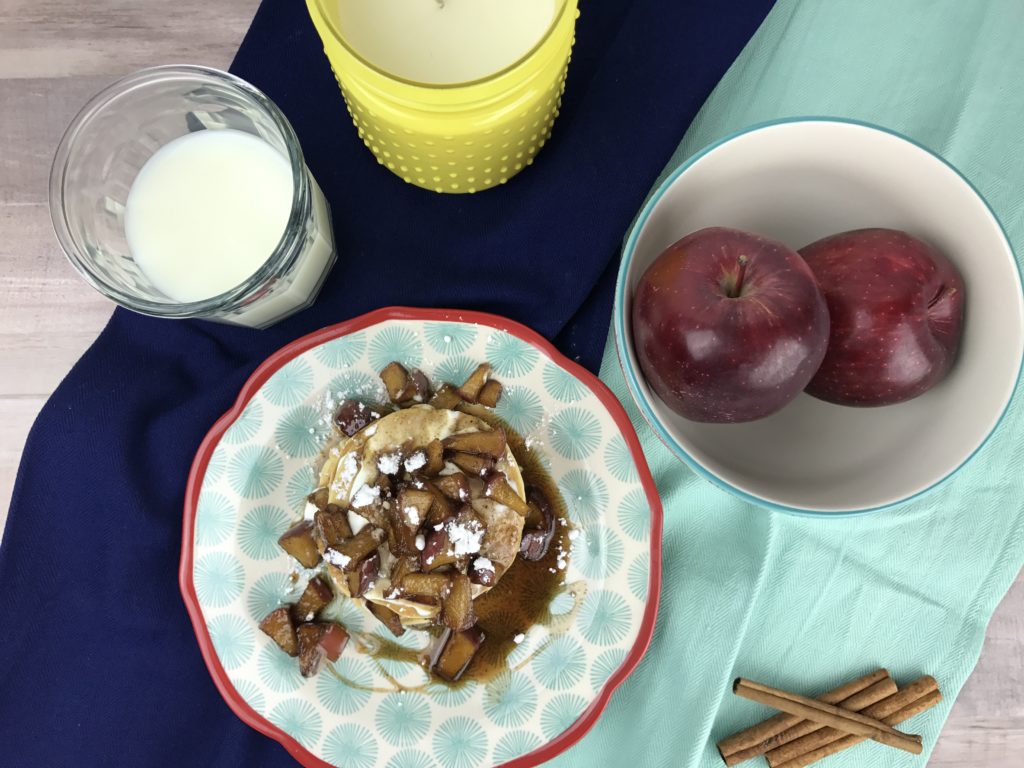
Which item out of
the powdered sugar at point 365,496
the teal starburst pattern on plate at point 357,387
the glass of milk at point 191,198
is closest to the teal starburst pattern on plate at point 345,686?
the powdered sugar at point 365,496

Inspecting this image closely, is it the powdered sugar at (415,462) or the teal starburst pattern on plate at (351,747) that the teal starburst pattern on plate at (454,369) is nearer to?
the powdered sugar at (415,462)

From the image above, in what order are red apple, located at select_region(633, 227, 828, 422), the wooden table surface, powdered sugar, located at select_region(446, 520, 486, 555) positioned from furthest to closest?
the wooden table surface, powdered sugar, located at select_region(446, 520, 486, 555), red apple, located at select_region(633, 227, 828, 422)

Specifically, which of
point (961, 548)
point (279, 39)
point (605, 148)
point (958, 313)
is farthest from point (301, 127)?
point (961, 548)

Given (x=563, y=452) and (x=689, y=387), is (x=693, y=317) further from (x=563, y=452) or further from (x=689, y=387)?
(x=563, y=452)

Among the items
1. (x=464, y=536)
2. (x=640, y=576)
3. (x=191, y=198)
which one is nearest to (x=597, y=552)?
(x=640, y=576)

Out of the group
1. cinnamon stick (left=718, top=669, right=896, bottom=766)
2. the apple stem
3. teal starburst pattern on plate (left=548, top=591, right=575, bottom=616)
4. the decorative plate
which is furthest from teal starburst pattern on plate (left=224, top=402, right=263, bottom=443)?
cinnamon stick (left=718, top=669, right=896, bottom=766)

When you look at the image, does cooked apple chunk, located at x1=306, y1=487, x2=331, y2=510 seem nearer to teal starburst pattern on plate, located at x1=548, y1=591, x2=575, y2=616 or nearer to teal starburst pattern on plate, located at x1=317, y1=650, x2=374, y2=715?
teal starburst pattern on plate, located at x1=317, y1=650, x2=374, y2=715

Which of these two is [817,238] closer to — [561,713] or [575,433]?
[575,433]
